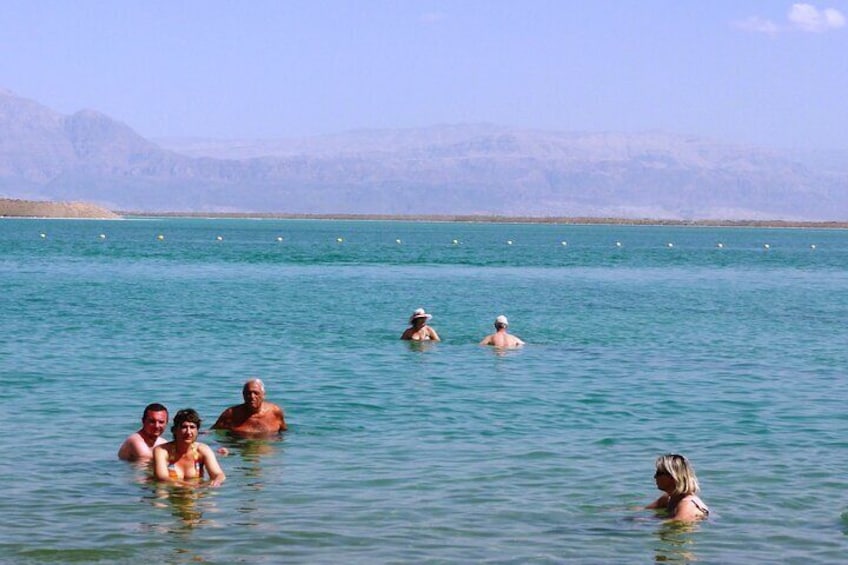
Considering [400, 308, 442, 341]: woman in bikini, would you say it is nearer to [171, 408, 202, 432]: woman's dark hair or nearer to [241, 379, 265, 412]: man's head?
[241, 379, 265, 412]: man's head

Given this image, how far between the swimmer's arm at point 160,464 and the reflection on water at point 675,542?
5.71 meters

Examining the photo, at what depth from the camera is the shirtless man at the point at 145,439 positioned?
55.7 feet

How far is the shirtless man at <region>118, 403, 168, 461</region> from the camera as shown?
17.0 m

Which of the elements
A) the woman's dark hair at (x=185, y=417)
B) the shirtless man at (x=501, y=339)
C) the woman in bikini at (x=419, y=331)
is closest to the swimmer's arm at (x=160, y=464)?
the woman's dark hair at (x=185, y=417)

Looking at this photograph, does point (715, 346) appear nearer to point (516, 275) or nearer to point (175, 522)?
point (175, 522)

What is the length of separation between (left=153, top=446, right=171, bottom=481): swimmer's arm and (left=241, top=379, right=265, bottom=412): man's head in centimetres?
273

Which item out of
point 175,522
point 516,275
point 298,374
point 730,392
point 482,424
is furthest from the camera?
point 516,275

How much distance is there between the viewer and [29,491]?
15836mm

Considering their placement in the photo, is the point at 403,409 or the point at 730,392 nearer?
the point at 403,409

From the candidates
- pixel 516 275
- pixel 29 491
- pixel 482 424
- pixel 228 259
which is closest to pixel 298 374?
pixel 482 424

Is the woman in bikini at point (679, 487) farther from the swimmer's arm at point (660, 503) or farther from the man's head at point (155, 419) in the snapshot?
the man's head at point (155, 419)

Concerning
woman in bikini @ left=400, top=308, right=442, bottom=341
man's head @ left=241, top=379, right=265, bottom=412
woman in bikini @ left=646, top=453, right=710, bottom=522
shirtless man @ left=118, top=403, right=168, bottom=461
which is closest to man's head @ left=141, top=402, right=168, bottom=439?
shirtless man @ left=118, top=403, right=168, bottom=461

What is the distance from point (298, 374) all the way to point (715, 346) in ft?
39.7

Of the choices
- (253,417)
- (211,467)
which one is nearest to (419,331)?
(253,417)
